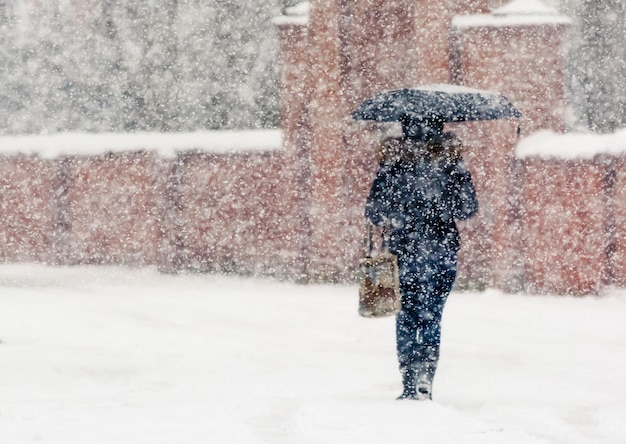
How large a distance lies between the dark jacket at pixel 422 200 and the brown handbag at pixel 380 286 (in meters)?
0.22

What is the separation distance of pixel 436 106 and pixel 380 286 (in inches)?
58.4

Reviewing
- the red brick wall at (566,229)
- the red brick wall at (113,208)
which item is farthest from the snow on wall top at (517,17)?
the red brick wall at (113,208)

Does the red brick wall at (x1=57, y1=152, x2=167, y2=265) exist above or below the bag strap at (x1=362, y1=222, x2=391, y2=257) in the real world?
below

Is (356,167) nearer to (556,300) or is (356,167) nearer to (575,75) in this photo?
(556,300)

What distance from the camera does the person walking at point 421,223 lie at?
754cm

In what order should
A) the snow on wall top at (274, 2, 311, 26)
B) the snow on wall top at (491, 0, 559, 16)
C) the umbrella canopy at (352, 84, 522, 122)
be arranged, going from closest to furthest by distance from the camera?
the umbrella canopy at (352, 84, 522, 122) → the snow on wall top at (491, 0, 559, 16) → the snow on wall top at (274, 2, 311, 26)

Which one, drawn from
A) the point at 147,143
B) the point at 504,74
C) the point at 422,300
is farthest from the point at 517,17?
the point at 422,300

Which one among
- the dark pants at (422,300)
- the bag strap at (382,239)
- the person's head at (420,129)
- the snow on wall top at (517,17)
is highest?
the snow on wall top at (517,17)

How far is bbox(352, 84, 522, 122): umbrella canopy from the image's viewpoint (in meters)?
7.88

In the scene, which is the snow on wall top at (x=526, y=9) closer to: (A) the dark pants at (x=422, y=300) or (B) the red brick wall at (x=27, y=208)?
(B) the red brick wall at (x=27, y=208)

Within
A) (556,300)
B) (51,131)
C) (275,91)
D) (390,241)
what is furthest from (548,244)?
(51,131)

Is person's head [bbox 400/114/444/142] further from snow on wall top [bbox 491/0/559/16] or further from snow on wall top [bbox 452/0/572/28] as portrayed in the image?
snow on wall top [bbox 491/0/559/16]

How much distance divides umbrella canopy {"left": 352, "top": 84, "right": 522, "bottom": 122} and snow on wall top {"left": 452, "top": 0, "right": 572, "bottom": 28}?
840cm

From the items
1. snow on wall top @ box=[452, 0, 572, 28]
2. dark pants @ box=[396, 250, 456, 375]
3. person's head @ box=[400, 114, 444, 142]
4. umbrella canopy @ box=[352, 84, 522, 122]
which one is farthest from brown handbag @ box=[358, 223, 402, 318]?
snow on wall top @ box=[452, 0, 572, 28]
